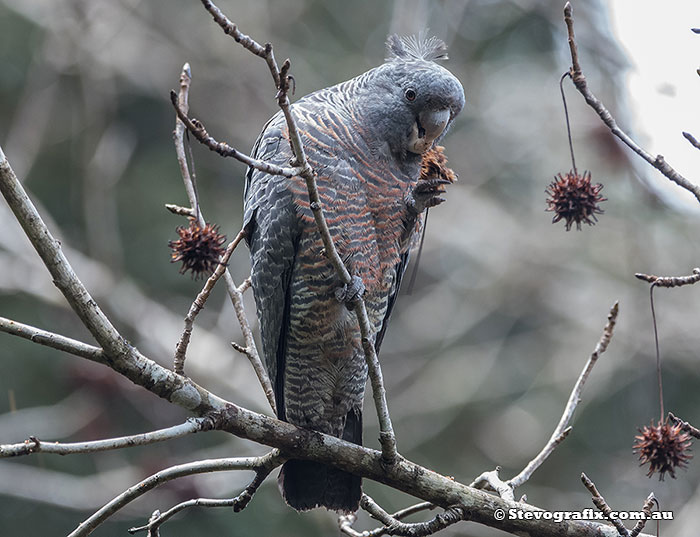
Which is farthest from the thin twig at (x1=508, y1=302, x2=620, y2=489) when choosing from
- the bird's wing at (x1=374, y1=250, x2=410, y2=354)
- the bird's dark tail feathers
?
the bird's wing at (x1=374, y1=250, x2=410, y2=354)

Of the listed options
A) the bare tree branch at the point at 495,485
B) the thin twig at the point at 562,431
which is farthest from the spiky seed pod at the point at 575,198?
the bare tree branch at the point at 495,485

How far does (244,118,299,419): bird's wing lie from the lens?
13.2 feet

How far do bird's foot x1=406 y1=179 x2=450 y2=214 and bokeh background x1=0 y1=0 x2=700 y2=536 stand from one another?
4314 millimetres

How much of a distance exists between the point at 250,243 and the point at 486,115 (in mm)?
7813

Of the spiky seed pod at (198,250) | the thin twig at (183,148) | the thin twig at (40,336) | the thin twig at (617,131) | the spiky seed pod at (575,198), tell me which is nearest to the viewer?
the thin twig at (40,336)

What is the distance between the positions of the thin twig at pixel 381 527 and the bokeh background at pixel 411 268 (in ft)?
12.8

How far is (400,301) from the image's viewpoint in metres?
10.9

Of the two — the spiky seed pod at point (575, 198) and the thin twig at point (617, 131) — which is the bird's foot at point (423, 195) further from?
the thin twig at point (617, 131)

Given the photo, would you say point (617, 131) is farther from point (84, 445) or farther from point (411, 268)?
point (411, 268)

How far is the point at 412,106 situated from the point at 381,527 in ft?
7.12

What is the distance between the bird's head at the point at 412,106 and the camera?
4.08 m

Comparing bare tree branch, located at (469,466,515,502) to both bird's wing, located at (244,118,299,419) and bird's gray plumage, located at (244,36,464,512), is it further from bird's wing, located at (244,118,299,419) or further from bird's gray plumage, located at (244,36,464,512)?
bird's wing, located at (244,118,299,419)

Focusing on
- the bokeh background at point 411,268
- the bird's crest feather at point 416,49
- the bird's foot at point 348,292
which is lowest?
the bird's foot at point 348,292

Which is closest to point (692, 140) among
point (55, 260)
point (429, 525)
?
point (429, 525)
